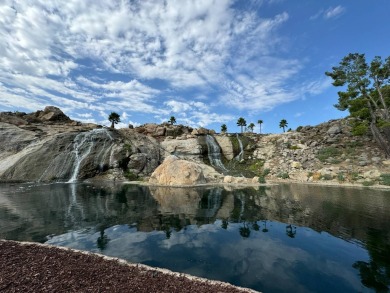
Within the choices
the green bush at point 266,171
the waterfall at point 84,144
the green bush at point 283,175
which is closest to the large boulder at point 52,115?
the waterfall at point 84,144

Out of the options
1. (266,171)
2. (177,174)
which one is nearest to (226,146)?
(266,171)

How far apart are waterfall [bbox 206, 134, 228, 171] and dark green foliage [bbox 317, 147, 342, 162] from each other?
2072cm

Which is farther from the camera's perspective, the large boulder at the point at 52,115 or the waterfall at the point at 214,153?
the large boulder at the point at 52,115

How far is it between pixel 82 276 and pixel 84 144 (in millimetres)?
48500

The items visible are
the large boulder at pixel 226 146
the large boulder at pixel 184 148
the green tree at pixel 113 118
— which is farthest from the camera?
the green tree at pixel 113 118

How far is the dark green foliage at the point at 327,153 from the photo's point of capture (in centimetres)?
5136

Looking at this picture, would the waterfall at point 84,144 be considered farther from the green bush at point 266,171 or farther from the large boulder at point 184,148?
the green bush at point 266,171

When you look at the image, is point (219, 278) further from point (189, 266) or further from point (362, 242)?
point (362, 242)

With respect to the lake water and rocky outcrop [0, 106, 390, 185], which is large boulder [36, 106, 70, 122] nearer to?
rocky outcrop [0, 106, 390, 185]

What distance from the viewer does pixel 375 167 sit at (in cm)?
4284

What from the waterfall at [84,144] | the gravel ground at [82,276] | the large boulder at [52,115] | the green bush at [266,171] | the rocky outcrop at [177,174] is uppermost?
the large boulder at [52,115]

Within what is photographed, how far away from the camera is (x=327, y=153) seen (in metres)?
52.7

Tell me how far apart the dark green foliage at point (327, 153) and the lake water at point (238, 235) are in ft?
90.7

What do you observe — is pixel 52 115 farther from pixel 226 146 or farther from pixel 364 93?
pixel 364 93
